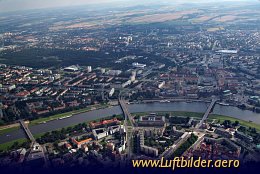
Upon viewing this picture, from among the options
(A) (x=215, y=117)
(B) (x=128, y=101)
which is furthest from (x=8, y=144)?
(A) (x=215, y=117)

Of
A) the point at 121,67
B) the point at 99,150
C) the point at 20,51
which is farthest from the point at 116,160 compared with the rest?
the point at 20,51

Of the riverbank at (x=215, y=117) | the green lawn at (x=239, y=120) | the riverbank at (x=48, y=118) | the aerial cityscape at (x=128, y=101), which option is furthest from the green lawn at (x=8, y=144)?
the green lawn at (x=239, y=120)

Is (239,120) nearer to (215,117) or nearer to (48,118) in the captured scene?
(215,117)

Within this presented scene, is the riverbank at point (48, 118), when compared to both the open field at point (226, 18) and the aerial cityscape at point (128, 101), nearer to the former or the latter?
the aerial cityscape at point (128, 101)

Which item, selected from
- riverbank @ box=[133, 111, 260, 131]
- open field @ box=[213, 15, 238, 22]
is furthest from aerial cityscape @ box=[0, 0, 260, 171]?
open field @ box=[213, 15, 238, 22]

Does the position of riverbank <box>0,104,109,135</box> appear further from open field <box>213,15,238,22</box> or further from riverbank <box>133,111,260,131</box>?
open field <box>213,15,238,22</box>

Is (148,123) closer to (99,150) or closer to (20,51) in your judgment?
(99,150)
